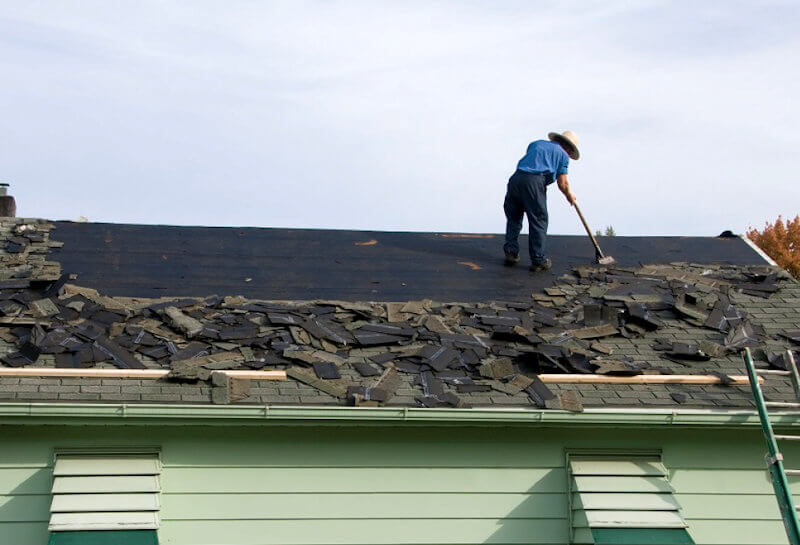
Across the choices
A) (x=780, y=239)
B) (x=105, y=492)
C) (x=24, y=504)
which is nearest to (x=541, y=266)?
(x=105, y=492)

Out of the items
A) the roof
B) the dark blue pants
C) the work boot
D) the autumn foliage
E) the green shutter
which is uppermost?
the autumn foliage

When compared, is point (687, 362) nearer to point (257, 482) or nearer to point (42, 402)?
point (257, 482)

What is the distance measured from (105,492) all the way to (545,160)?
6761 mm

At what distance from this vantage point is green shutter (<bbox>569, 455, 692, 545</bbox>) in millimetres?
8547

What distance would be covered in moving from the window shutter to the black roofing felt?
2.91 m

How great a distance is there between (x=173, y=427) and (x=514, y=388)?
2853 millimetres

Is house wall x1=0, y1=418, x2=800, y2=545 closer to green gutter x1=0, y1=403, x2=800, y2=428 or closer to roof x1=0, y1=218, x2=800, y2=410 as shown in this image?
green gutter x1=0, y1=403, x2=800, y2=428

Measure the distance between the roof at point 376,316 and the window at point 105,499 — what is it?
0.50m

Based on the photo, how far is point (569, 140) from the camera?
13133mm

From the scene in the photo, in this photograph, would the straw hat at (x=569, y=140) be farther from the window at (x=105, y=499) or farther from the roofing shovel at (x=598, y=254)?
the window at (x=105, y=499)

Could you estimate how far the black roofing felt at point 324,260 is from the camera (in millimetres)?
11453

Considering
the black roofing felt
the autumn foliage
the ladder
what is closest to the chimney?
the black roofing felt

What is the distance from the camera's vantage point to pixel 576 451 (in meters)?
8.93

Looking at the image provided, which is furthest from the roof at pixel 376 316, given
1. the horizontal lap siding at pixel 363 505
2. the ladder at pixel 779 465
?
the horizontal lap siding at pixel 363 505
